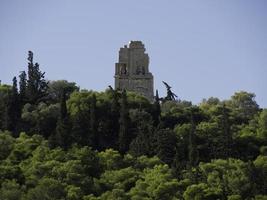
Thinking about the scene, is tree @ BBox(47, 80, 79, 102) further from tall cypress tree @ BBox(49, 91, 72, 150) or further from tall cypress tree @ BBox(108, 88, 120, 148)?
tall cypress tree @ BBox(49, 91, 72, 150)

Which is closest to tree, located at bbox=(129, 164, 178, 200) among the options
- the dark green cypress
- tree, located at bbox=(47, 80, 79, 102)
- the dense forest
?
the dense forest

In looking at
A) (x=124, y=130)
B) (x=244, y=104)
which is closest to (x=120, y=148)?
(x=124, y=130)

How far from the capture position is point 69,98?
10662cm

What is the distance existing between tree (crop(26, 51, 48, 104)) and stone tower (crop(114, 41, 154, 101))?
17755 mm

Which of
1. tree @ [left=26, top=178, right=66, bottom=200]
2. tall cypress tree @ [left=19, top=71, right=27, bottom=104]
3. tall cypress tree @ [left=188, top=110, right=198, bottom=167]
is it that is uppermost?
tall cypress tree @ [left=19, top=71, right=27, bottom=104]

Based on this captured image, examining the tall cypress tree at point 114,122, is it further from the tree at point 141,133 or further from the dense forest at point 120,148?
the tree at point 141,133

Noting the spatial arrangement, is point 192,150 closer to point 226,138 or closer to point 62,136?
point 226,138

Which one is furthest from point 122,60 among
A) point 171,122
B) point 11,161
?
point 11,161

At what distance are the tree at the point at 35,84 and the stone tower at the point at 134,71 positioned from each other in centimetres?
1776

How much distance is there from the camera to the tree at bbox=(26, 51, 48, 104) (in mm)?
104150

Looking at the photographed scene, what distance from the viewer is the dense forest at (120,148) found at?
3214 inches

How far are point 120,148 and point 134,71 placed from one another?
107 feet

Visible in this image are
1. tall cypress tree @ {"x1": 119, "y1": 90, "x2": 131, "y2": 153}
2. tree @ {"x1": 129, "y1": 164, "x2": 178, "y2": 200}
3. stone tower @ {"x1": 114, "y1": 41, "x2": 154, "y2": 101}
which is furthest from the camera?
stone tower @ {"x1": 114, "y1": 41, "x2": 154, "y2": 101}

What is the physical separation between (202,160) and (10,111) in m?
19.1
